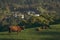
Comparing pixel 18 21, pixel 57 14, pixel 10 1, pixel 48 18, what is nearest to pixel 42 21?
pixel 48 18

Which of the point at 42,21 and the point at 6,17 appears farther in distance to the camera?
the point at 6,17

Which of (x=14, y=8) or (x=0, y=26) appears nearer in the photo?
(x=0, y=26)

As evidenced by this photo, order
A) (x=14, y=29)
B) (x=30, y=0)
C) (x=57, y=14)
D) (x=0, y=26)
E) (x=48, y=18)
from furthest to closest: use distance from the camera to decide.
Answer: (x=30, y=0)
(x=57, y=14)
(x=48, y=18)
(x=0, y=26)
(x=14, y=29)

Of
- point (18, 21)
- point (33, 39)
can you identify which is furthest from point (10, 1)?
point (33, 39)

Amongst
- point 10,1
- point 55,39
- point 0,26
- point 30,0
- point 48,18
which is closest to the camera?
point 55,39

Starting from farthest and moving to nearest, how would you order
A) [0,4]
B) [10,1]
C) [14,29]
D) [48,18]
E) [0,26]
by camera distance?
[10,1] < [0,4] < [48,18] < [0,26] < [14,29]

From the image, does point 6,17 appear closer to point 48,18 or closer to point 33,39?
point 48,18

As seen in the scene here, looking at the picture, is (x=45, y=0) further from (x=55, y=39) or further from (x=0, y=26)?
(x=55, y=39)

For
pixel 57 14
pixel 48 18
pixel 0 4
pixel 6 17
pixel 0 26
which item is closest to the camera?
pixel 0 26
